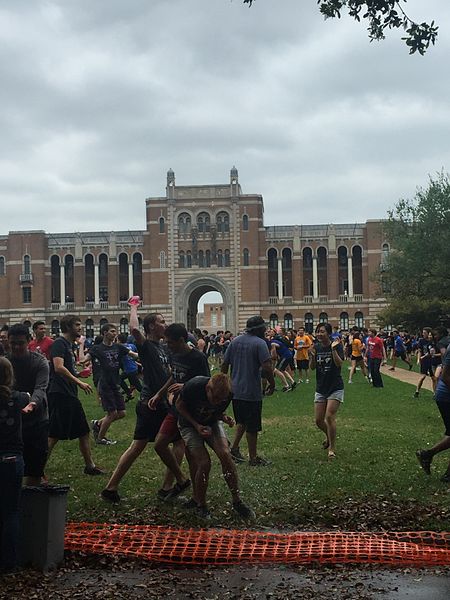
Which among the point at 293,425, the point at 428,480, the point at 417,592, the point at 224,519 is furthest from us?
the point at 293,425

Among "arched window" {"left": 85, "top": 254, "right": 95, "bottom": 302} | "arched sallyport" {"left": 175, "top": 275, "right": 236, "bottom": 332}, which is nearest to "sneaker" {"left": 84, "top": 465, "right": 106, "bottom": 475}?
"arched sallyport" {"left": 175, "top": 275, "right": 236, "bottom": 332}

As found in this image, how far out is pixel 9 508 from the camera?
5898mm

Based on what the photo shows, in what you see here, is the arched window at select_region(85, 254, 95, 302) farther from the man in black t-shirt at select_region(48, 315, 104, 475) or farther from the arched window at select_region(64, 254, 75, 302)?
the man in black t-shirt at select_region(48, 315, 104, 475)

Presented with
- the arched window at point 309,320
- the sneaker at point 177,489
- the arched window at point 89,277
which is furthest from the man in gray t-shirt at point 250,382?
the arched window at point 89,277

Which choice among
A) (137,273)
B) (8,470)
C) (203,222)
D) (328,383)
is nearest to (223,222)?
(203,222)

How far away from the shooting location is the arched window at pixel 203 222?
2744 inches

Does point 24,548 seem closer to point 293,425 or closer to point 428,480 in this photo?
point 428,480

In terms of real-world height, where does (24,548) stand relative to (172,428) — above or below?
below

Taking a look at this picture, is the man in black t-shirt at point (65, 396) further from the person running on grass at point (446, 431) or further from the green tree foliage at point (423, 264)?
the green tree foliage at point (423, 264)

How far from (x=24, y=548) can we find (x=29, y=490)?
47cm

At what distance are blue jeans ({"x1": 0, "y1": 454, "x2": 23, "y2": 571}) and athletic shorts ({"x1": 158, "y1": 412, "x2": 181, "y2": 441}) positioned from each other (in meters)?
2.45

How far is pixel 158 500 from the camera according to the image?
8.25 m

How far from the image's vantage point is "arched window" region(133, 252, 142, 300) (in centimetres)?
7200

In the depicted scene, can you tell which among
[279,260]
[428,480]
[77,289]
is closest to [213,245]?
[279,260]
